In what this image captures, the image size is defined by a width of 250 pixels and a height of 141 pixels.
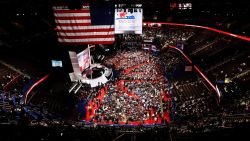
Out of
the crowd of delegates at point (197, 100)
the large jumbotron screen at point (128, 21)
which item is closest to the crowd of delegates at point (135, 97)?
the crowd of delegates at point (197, 100)

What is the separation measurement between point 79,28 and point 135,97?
8312 mm

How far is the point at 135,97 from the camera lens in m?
18.7

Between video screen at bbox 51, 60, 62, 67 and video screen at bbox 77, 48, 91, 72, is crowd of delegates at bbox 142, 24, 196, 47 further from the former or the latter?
video screen at bbox 51, 60, 62, 67

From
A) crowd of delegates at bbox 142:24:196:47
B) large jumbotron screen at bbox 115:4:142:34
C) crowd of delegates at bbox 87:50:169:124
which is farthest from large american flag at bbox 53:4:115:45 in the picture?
crowd of delegates at bbox 142:24:196:47

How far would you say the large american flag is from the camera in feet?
40.0

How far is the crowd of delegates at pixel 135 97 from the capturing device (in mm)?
15633

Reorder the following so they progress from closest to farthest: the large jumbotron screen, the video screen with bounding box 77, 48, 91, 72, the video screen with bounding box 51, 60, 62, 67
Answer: the large jumbotron screen → the video screen with bounding box 77, 48, 91, 72 → the video screen with bounding box 51, 60, 62, 67

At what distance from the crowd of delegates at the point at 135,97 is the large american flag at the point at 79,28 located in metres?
5.51

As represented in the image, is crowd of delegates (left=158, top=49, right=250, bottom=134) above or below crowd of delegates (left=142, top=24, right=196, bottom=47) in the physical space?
below

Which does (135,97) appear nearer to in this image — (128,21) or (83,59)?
(128,21)

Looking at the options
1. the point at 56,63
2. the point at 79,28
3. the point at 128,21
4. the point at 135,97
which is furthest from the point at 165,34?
the point at 79,28

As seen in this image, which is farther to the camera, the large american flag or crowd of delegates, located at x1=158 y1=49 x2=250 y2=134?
crowd of delegates, located at x1=158 y1=49 x2=250 y2=134

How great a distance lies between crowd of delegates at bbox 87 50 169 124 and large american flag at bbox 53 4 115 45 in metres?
5.51

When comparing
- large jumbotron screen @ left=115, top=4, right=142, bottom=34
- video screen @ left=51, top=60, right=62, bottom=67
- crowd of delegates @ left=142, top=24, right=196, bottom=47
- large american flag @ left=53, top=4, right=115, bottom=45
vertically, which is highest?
crowd of delegates @ left=142, top=24, right=196, bottom=47
